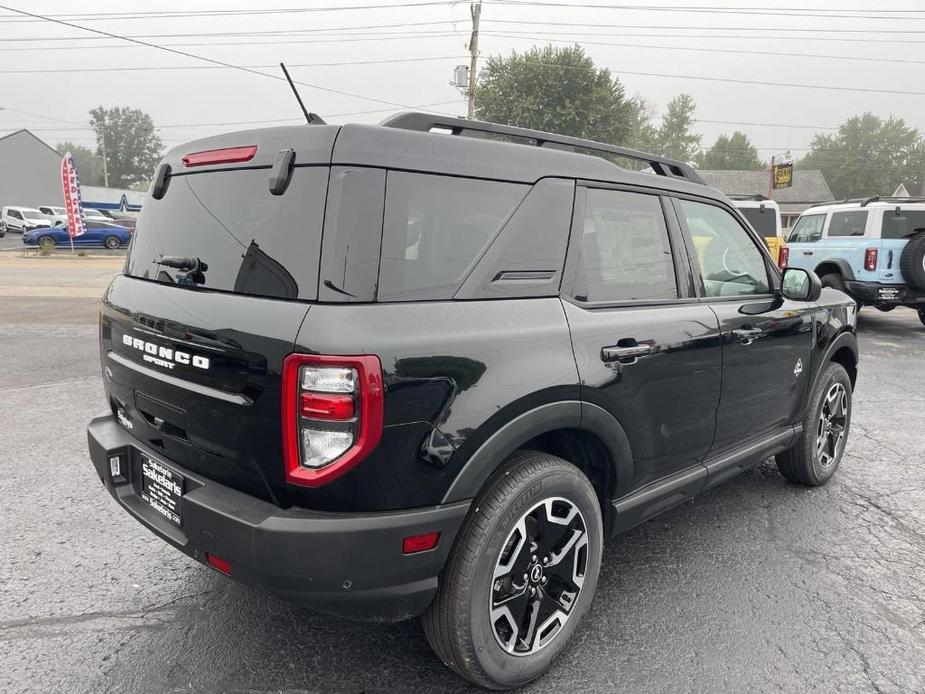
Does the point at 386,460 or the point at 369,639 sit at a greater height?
the point at 386,460

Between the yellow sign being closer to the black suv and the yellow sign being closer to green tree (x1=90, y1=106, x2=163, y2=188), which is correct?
the black suv

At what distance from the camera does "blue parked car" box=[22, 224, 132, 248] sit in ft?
92.8

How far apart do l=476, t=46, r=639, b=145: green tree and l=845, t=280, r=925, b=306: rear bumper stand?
3169cm

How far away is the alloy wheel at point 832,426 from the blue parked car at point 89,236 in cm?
3022

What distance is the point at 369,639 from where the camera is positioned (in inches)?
97.6

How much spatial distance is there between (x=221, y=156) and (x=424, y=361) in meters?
1.11

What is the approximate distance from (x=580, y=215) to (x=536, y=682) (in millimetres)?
1725

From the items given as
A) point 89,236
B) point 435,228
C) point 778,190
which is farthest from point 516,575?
point 778,190

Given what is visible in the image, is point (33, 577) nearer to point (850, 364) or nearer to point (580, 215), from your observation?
point (580, 215)

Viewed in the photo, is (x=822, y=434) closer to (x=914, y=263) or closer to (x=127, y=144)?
(x=914, y=263)

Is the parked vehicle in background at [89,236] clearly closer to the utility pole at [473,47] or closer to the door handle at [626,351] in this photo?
the utility pole at [473,47]

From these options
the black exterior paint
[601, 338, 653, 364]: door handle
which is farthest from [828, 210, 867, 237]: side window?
[601, 338, 653, 364]: door handle

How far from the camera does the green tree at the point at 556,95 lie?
3997 centimetres

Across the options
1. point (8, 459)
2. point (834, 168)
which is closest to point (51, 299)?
point (8, 459)
